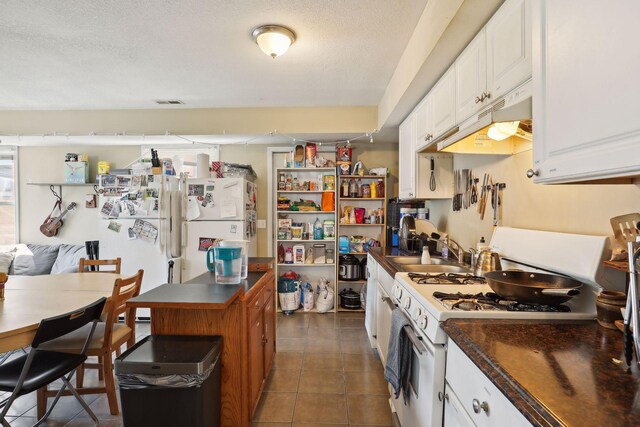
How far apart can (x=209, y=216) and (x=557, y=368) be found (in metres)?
3.41

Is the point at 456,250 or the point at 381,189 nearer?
the point at 456,250

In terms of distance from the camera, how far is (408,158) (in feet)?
9.77

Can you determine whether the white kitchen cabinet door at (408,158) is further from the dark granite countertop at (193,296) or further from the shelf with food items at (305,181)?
the dark granite countertop at (193,296)

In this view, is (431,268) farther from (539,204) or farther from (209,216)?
(209,216)

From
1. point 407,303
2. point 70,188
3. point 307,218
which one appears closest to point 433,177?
point 407,303

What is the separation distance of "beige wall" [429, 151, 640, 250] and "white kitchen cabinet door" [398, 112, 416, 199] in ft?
1.25

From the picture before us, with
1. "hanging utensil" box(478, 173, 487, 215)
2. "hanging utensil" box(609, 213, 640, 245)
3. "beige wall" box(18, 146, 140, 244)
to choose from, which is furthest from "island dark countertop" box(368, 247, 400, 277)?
"beige wall" box(18, 146, 140, 244)

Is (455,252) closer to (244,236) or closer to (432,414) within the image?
(432,414)

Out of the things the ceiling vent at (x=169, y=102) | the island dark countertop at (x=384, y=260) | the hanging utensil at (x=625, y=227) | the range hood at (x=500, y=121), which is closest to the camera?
the hanging utensil at (x=625, y=227)

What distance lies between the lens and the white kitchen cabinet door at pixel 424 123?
2325 mm

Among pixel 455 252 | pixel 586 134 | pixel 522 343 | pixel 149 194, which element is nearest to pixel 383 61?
pixel 455 252

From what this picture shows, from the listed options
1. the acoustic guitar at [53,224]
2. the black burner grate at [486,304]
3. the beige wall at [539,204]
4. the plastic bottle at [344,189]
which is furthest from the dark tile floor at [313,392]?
the acoustic guitar at [53,224]

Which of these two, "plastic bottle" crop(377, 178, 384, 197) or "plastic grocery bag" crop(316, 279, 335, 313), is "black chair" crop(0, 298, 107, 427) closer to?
"plastic grocery bag" crop(316, 279, 335, 313)

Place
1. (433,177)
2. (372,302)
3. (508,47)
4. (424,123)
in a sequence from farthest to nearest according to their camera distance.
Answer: (372,302) → (433,177) → (424,123) → (508,47)
